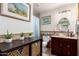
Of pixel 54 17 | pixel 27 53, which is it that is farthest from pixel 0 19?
pixel 54 17

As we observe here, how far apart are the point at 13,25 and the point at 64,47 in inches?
59.1

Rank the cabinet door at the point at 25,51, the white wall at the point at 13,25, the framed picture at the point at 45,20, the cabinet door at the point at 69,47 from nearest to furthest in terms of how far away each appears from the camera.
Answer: the cabinet door at the point at 25,51, the white wall at the point at 13,25, the framed picture at the point at 45,20, the cabinet door at the point at 69,47

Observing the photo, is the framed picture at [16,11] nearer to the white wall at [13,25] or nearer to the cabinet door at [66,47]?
the white wall at [13,25]

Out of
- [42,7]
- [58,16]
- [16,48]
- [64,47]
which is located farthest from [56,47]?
[16,48]

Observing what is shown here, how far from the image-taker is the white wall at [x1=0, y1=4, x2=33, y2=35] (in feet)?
4.73

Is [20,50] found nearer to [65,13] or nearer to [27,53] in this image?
[27,53]

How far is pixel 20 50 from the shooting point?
127 cm

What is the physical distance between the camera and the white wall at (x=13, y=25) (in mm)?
1441

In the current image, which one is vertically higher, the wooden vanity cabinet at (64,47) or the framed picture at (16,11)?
the framed picture at (16,11)

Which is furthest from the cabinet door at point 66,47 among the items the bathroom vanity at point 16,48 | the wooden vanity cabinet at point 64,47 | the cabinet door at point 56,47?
the bathroom vanity at point 16,48

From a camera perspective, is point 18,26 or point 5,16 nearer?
point 5,16

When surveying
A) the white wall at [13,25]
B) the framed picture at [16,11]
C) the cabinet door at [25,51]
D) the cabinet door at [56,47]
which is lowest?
the cabinet door at [56,47]

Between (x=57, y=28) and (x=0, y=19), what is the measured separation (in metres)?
0.86

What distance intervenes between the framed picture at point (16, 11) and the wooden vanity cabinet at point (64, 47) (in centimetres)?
81
